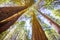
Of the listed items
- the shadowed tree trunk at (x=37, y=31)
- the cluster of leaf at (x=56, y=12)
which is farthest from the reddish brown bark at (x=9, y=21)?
the cluster of leaf at (x=56, y=12)

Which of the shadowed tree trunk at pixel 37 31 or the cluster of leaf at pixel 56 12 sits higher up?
the cluster of leaf at pixel 56 12

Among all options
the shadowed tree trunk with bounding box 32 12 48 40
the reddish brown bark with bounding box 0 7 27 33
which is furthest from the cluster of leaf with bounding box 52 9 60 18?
the reddish brown bark with bounding box 0 7 27 33

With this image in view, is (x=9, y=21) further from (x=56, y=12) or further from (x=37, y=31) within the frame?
(x=56, y=12)

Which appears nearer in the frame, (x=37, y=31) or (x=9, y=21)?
(x=37, y=31)

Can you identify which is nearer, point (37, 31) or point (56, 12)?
point (37, 31)

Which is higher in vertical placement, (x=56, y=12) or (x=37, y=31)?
(x=56, y=12)

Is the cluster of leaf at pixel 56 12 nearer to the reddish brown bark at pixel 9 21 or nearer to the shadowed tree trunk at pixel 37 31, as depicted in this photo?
the shadowed tree trunk at pixel 37 31

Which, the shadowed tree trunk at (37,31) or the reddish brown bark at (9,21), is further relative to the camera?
the reddish brown bark at (9,21)

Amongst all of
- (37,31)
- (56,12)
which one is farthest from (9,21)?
(56,12)

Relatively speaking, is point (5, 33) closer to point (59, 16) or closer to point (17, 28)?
point (17, 28)

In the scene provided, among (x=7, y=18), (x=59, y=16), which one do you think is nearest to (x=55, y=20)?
(x=59, y=16)

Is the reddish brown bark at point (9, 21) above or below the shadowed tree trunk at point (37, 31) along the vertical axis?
above
